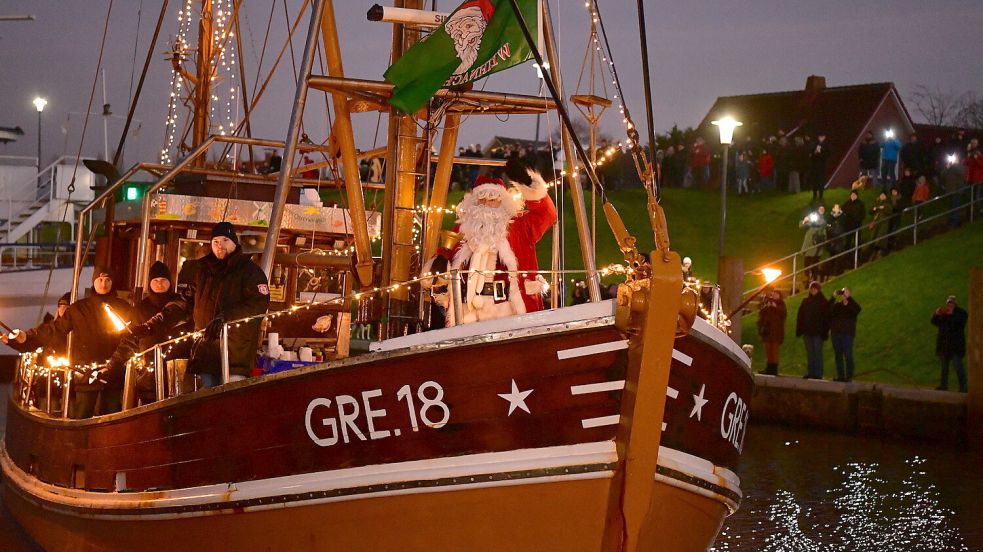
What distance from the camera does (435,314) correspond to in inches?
316

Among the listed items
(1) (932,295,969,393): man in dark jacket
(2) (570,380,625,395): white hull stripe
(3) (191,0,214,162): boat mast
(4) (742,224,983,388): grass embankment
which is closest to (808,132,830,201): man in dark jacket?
(4) (742,224,983,388): grass embankment

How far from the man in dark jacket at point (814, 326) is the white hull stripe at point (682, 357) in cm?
1178

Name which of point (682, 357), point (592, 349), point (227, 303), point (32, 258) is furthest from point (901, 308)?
point (32, 258)

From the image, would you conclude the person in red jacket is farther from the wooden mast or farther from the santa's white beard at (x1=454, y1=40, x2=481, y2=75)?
the santa's white beard at (x1=454, y1=40, x2=481, y2=75)

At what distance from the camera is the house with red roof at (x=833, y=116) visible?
123 feet

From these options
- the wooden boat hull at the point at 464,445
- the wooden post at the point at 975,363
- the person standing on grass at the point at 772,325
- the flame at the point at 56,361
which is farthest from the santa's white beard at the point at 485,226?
the person standing on grass at the point at 772,325

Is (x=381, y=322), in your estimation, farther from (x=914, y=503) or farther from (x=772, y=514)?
(x=914, y=503)

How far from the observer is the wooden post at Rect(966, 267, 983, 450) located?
48.3 ft

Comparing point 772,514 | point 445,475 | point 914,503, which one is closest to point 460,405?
point 445,475

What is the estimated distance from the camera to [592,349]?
19.2ft

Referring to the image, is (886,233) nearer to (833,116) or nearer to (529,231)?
(833,116)

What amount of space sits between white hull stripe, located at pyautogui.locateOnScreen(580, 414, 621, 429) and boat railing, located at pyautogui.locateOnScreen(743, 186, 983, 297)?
17020 mm

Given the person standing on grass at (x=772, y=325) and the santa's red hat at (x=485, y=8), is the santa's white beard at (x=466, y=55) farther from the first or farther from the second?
the person standing on grass at (x=772, y=325)

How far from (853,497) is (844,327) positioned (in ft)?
15.6
